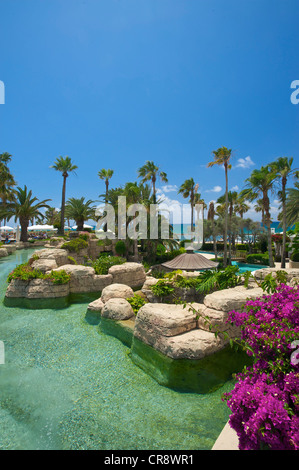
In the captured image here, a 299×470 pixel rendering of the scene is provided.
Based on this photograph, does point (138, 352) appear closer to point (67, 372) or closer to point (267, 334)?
point (67, 372)

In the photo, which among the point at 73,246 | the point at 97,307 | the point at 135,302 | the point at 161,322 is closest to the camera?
the point at 161,322

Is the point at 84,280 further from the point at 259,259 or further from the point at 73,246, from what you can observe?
the point at 259,259

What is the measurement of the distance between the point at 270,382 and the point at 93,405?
2.99m

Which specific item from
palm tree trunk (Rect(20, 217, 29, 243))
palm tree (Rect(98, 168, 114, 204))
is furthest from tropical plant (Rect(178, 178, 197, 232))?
palm tree trunk (Rect(20, 217, 29, 243))

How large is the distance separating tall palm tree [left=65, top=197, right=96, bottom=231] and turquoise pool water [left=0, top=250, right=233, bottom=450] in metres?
25.8

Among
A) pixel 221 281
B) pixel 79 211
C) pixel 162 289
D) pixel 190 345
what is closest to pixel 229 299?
pixel 190 345

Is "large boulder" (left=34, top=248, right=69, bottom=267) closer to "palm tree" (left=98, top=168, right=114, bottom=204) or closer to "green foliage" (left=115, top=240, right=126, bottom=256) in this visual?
"green foliage" (left=115, top=240, right=126, bottom=256)

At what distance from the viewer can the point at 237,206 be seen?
4422cm

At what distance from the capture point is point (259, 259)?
24734mm

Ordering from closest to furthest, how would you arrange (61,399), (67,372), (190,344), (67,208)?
(61,399) → (190,344) → (67,372) → (67,208)

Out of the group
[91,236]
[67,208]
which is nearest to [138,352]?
[91,236]

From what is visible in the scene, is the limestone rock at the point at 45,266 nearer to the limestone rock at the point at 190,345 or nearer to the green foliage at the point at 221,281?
the green foliage at the point at 221,281

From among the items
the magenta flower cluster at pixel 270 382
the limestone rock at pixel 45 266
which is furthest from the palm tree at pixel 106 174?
the magenta flower cluster at pixel 270 382
